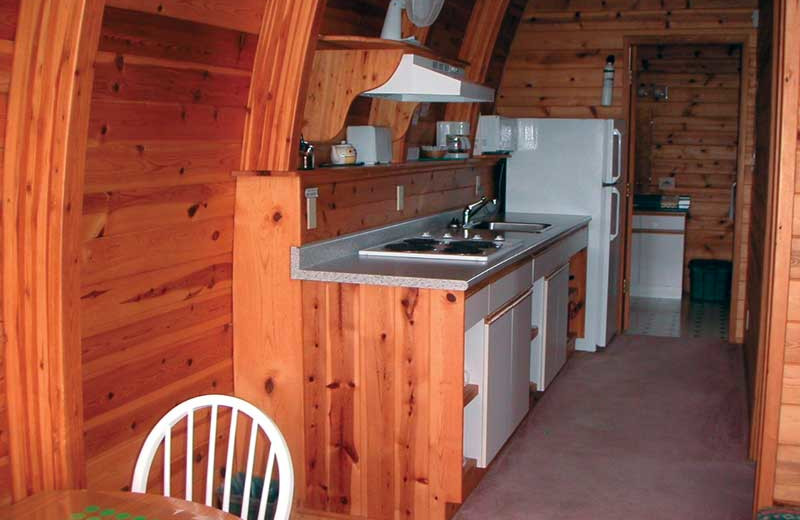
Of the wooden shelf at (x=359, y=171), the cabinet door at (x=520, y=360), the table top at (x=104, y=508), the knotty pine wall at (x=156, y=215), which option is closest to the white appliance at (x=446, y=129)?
the wooden shelf at (x=359, y=171)

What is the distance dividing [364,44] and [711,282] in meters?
5.12

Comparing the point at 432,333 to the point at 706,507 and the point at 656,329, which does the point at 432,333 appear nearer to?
the point at 706,507

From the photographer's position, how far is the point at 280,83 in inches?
125

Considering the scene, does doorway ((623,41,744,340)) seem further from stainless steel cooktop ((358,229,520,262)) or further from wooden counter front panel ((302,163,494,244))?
stainless steel cooktop ((358,229,520,262))

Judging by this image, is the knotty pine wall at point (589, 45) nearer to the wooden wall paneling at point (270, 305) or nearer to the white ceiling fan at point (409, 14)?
the white ceiling fan at point (409, 14)

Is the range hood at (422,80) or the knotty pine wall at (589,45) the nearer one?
the range hood at (422,80)

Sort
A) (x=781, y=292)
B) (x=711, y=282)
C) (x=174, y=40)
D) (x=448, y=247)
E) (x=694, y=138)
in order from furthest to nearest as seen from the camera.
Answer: (x=694, y=138), (x=711, y=282), (x=448, y=247), (x=781, y=292), (x=174, y=40)

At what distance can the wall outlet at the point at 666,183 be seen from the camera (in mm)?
8070

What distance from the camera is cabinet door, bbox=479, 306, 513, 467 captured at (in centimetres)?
351

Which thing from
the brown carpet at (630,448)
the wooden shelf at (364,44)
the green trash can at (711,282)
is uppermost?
the wooden shelf at (364,44)

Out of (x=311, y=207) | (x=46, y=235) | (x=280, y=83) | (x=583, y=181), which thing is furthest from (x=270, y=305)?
(x=583, y=181)

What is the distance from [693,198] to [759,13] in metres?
2.61

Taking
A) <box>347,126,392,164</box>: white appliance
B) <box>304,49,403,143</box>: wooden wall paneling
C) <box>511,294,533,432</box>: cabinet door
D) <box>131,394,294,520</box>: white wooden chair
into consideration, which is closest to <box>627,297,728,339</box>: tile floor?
<box>511,294,533,432</box>: cabinet door

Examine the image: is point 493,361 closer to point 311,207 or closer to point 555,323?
point 311,207
